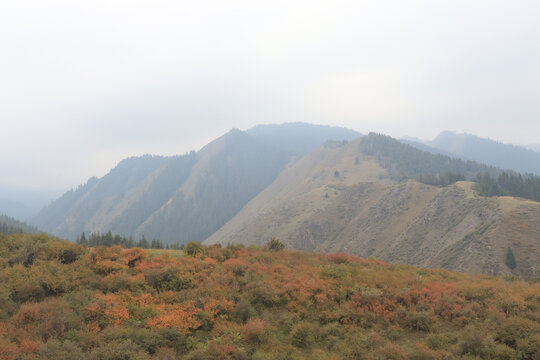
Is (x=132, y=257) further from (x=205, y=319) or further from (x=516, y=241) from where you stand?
(x=516, y=241)

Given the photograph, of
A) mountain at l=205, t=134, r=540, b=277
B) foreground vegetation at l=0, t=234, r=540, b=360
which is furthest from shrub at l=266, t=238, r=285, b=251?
mountain at l=205, t=134, r=540, b=277

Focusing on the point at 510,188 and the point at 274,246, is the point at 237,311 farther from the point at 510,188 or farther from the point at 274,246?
the point at 510,188

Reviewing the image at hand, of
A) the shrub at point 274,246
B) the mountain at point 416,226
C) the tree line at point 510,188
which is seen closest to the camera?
the shrub at point 274,246

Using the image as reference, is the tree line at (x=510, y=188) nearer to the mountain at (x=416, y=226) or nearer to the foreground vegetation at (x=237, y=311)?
the mountain at (x=416, y=226)

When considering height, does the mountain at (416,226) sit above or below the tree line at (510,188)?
below

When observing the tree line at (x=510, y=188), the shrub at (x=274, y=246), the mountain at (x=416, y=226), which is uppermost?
the tree line at (x=510, y=188)

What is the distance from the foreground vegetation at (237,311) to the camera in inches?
429

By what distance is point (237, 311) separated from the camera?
45.7ft

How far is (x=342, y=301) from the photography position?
51.6 ft

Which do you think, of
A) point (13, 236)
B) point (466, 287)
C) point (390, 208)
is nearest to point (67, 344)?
point (13, 236)

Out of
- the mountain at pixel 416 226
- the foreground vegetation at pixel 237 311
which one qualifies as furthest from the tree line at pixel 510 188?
the foreground vegetation at pixel 237 311

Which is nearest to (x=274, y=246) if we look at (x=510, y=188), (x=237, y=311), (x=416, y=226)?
(x=237, y=311)

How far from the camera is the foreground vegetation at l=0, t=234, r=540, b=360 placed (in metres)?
10.9

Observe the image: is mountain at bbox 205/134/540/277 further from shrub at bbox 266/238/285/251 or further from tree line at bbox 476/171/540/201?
shrub at bbox 266/238/285/251
